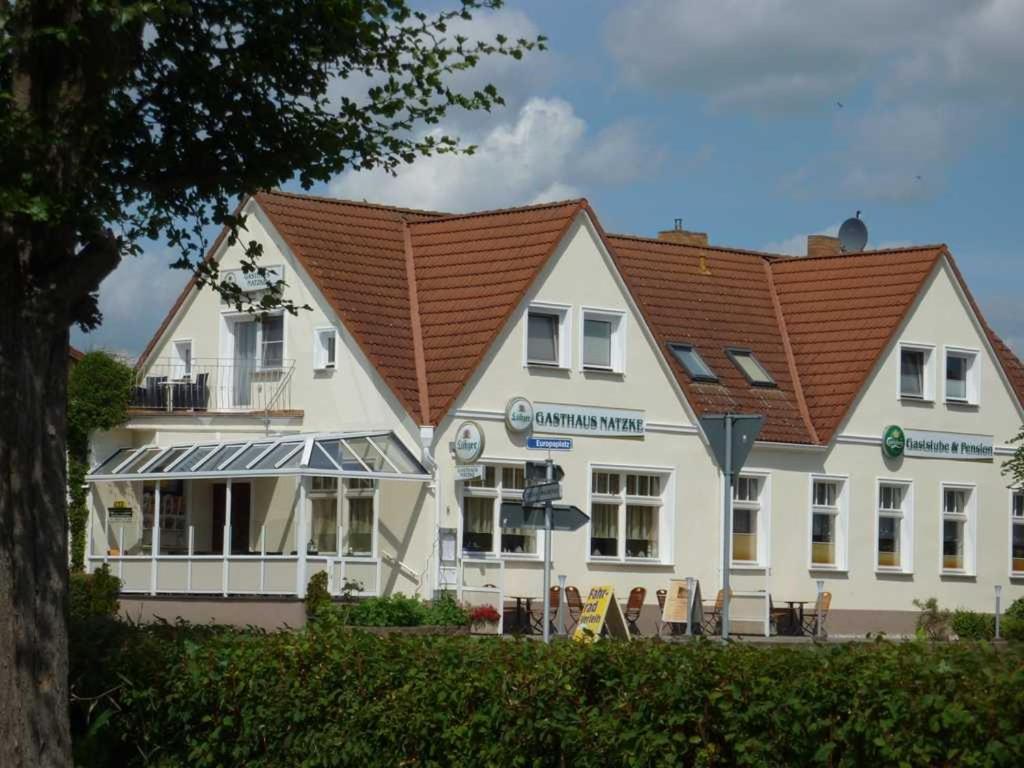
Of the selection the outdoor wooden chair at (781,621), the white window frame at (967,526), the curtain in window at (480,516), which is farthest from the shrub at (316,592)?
the white window frame at (967,526)

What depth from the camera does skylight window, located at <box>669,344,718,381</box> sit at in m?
38.1

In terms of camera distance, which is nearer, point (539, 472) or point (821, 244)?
point (539, 472)

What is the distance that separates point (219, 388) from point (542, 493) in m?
19.5

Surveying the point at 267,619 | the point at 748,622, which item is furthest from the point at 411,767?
the point at 748,622

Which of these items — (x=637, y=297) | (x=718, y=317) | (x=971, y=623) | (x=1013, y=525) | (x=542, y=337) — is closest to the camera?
(x=542, y=337)

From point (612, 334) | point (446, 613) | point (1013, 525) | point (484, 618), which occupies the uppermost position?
point (612, 334)

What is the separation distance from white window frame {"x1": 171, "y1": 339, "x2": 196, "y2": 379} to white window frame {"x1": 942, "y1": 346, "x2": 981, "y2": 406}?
16354mm

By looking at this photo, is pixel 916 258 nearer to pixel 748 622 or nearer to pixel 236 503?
pixel 748 622

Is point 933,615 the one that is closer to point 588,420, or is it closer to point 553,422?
point 588,420

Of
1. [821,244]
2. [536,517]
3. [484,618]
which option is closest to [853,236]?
[821,244]

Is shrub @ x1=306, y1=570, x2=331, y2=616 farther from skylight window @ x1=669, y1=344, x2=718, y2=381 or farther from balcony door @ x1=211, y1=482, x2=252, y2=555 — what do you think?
skylight window @ x1=669, y1=344, x2=718, y2=381

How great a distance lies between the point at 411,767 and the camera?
11.1 meters

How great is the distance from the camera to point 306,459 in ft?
106

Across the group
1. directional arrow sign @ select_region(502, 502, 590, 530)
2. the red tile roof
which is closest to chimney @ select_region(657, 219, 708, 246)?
the red tile roof
